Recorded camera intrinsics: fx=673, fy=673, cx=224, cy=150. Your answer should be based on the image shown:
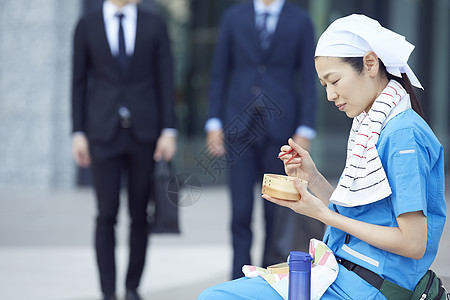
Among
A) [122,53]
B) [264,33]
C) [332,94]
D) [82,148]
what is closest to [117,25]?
[122,53]

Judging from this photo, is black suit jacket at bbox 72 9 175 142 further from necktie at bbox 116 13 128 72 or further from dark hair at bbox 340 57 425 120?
dark hair at bbox 340 57 425 120

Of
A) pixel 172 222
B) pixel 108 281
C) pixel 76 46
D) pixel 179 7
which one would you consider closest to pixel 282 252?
pixel 172 222

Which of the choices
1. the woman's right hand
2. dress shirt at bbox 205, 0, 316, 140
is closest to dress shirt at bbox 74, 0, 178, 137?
dress shirt at bbox 205, 0, 316, 140

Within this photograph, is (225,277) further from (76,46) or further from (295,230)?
(76,46)

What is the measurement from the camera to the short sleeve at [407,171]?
71.6 inches

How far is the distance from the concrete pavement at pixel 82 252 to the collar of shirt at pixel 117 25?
56.5 inches

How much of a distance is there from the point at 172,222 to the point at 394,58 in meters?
2.49

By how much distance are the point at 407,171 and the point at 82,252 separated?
14.6 ft

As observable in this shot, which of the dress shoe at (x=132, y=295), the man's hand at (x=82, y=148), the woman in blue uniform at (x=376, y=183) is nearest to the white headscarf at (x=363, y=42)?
the woman in blue uniform at (x=376, y=183)

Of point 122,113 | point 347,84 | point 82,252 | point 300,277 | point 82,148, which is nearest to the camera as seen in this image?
point 300,277

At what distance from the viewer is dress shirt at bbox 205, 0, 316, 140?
4.30 meters

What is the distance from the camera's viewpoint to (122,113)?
4086mm

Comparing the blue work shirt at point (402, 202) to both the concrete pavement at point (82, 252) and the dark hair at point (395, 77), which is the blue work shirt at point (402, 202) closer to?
the dark hair at point (395, 77)

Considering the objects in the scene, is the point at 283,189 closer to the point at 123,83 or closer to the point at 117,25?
the point at 123,83
